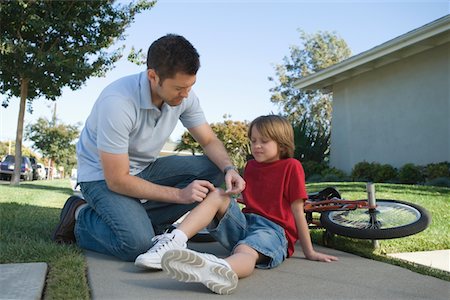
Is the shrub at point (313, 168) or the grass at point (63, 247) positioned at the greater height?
the shrub at point (313, 168)

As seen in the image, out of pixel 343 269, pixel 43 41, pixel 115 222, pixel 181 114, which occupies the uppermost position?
pixel 43 41

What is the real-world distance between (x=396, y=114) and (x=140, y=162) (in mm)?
9858

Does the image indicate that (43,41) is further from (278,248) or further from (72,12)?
(278,248)

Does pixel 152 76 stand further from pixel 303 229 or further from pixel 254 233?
pixel 303 229

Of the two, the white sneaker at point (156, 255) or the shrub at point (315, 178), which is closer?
the white sneaker at point (156, 255)

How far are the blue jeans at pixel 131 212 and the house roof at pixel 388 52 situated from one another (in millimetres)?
8380

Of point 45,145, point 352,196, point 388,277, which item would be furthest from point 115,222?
point 45,145

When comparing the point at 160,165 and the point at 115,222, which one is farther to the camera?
the point at 160,165

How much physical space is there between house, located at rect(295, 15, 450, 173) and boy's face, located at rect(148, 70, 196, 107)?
864 cm

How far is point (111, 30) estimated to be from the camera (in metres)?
13.5

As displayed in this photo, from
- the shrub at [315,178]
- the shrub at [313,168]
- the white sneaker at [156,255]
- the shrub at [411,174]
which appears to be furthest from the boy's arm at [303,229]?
the shrub at [313,168]

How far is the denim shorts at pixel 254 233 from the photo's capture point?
8.45 ft

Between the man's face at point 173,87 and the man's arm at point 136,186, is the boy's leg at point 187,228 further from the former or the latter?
the man's face at point 173,87

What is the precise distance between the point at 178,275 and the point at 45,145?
3886 centimetres
